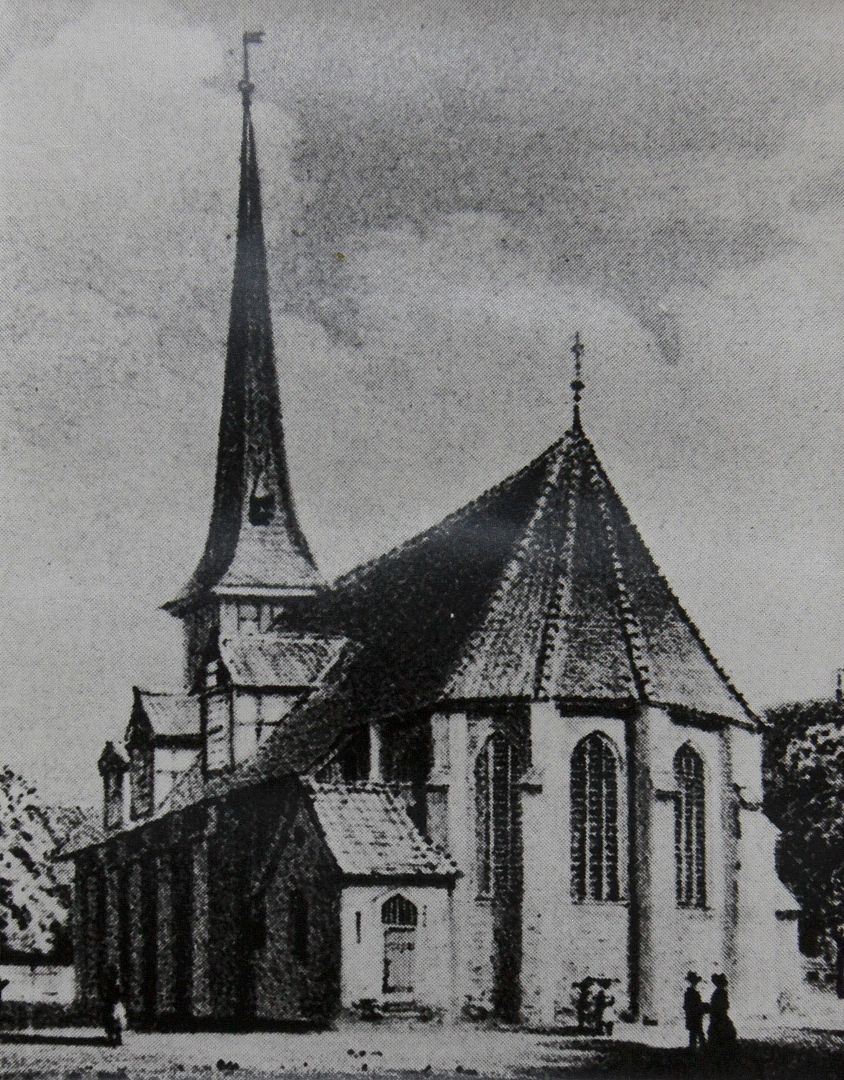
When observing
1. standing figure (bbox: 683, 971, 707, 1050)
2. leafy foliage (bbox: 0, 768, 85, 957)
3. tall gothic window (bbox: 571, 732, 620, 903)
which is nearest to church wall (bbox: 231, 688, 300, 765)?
leafy foliage (bbox: 0, 768, 85, 957)

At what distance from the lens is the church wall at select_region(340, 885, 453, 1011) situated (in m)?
25.0

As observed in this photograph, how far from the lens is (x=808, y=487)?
22297mm

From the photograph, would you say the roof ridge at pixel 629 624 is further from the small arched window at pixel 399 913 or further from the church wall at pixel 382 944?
the small arched window at pixel 399 913

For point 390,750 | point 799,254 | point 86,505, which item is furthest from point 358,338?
point 390,750

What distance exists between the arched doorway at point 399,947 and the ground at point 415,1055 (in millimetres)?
836

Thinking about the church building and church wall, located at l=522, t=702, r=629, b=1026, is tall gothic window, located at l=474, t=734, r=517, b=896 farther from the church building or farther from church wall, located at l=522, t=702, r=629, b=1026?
church wall, located at l=522, t=702, r=629, b=1026

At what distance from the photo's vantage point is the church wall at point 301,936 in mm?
25328

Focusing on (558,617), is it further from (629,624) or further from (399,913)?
(399,913)

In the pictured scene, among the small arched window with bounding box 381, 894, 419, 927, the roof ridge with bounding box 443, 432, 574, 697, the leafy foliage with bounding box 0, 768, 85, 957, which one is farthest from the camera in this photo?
the leafy foliage with bounding box 0, 768, 85, 957

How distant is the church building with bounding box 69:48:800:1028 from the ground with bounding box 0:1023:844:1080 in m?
1.41

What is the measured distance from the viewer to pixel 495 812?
26.5 metres

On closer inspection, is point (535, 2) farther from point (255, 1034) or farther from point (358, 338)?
point (255, 1034)

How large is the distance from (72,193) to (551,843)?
11.1m

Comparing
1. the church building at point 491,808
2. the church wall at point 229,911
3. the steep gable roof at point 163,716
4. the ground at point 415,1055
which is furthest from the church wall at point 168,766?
the ground at point 415,1055
